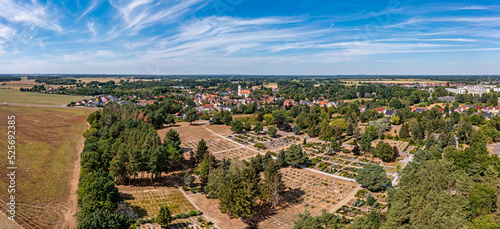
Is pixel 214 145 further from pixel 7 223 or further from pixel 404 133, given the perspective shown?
pixel 404 133

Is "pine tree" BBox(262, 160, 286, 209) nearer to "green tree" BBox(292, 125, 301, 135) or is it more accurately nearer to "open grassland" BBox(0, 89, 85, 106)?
"green tree" BBox(292, 125, 301, 135)

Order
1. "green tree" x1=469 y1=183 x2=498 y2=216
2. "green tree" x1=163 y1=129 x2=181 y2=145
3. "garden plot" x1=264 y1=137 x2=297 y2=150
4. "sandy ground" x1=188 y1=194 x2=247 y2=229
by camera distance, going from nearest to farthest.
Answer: "green tree" x1=469 y1=183 x2=498 y2=216
"sandy ground" x1=188 y1=194 x2=247 y2=229
"green tree" x1=163 y1=129 x2=181 y2=145
"garden plot" x1=264 y1=137 x2=297 y2=150

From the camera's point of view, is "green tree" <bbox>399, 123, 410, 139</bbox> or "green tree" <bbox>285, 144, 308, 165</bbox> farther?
"green tree" <bbox>399, 123, 410, 139</bbox>

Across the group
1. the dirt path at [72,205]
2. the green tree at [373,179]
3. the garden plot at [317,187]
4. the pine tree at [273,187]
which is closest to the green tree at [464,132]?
the green tree at [373,179]

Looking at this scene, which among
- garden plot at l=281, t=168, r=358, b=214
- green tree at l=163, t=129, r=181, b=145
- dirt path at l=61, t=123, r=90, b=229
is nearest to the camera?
dirt path at l=61, t=123, r=90, b=229

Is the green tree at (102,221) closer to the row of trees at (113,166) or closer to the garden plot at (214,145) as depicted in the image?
the row of trees at (113,166)

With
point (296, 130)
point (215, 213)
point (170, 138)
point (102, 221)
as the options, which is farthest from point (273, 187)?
point (296, 130)

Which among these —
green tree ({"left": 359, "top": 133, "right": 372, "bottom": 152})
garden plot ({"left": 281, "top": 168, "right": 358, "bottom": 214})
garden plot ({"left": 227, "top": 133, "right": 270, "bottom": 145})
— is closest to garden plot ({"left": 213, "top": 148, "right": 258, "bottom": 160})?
garden plot ({"left": 227, "top": 133, "right": 270, "bottom": 145})
